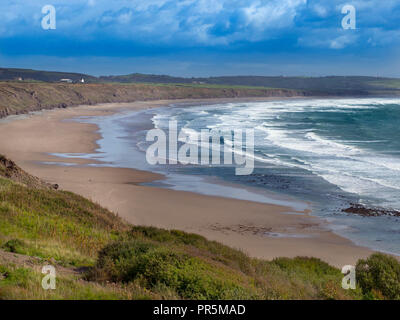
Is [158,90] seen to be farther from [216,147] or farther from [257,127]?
[216,147]

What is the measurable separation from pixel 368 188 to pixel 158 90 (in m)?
126

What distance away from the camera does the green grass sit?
7.70 m

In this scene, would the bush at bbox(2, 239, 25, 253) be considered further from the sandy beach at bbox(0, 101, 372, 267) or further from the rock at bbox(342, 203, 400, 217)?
the rock at bbox(342, 203, 400, 217)

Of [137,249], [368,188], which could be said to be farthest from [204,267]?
[368,188]

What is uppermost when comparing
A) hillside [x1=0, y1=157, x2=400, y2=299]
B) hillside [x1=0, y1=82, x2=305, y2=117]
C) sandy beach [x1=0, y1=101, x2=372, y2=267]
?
hillside [x1=0, y1=82, x2=305, y2=117]

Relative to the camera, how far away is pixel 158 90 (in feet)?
479

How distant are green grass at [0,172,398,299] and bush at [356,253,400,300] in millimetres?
26

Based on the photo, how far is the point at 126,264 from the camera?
348 inches

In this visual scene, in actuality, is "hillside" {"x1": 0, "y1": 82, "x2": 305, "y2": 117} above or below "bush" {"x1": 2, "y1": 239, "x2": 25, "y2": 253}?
above

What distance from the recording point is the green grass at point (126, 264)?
7.70m

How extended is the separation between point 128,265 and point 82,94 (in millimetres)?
105660

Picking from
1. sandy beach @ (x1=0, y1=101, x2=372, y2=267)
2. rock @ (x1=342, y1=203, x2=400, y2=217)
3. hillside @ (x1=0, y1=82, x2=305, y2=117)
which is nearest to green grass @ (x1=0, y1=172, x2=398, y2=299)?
sandy beach @ (x1=0, y1=101, x2=372, y2=267)

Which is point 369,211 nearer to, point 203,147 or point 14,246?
point 14,246

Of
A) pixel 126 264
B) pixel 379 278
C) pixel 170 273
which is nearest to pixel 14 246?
pixel 126 264
